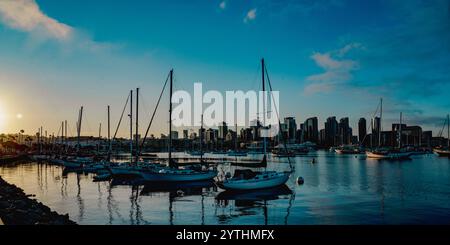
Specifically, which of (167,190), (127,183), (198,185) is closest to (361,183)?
(198,185)

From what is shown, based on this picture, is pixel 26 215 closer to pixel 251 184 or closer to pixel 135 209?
pixel 135 209

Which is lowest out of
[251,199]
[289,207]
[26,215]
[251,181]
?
[251,199]

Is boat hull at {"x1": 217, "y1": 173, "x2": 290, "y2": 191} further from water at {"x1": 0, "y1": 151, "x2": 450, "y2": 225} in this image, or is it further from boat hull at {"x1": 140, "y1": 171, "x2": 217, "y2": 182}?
boat hull at {"x1": 140, "y1": 171, "x2": 217, "y2": 182}

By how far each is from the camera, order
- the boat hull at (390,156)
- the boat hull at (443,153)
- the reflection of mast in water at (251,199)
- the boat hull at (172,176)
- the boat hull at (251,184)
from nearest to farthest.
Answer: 1. the reflection of mast in water at (251,199)
2. the boat hull at (251,184)
3. the boat hull at (172,176)
4. the boat hull at (390,156)
5. the boat hull at (443,153)

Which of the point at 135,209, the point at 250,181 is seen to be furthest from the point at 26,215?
the point at 250,181

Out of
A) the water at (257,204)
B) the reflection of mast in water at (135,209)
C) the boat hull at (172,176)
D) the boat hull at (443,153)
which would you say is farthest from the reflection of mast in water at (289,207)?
the boat hull at (443,153)

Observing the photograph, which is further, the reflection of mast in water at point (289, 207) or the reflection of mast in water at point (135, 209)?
the reflection of mast in water at point (289, 207)

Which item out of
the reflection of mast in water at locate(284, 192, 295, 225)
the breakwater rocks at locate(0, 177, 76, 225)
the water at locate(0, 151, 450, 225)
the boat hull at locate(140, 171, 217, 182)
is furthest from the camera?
the boat hull at locate(140, 171, 217, 182)

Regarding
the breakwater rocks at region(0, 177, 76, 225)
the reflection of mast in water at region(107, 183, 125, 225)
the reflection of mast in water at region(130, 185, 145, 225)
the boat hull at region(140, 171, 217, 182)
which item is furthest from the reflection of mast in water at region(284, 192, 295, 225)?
the boat hull at region(140, 171, 217, 182)

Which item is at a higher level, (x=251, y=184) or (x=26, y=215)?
(x=26, y=215)

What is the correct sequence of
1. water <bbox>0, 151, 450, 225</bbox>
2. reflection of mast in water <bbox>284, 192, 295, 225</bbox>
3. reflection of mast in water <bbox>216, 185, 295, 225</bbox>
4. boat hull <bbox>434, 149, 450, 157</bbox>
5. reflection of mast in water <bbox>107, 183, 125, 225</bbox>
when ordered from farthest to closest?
boat hull <bbox>434, 149, 450, 157</bbox> → reflection of mast in water <bbox>216, 185, 295, 225</bbox> → reflection of mast in water <bbox>107, 183, 125, 225</bbox> → water <bbox>0, 151, 450, 225</bbox> → reflection of mast in water <bbox>284, 192, 295, 225</bbox>

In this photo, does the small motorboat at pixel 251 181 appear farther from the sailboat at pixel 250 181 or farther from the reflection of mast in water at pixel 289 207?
the reflection of mast in water at pixel 289 207
